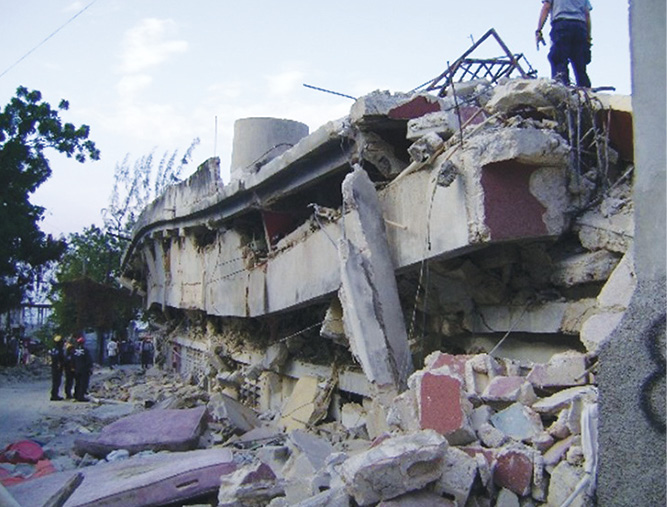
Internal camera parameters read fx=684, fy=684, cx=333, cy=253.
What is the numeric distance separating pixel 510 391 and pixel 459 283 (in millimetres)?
1528

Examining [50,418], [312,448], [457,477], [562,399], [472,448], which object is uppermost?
[562,399]

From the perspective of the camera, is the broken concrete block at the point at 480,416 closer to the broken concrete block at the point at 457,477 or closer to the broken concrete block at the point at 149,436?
the broken concrete block at the point at 457,477

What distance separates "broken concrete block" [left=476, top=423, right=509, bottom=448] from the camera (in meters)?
3.66

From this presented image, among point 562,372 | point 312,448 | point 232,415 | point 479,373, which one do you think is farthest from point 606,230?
point 232,415

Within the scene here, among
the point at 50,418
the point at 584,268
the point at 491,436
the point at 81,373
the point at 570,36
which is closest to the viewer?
the point at 491,436

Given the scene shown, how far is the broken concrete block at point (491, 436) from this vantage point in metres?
3.66

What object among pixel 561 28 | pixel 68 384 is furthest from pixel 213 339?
pixel 561 28

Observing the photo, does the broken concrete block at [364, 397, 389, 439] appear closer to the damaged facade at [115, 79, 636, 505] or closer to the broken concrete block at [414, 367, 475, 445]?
the damaged facade at [115, 79, 636, 505]

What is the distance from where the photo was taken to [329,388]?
7512 millimetres

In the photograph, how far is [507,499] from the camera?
3.35 m

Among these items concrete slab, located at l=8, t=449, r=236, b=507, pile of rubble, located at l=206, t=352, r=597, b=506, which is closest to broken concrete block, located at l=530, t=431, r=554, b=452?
pile of rubble, located at l=206, t=352, r=597, b=506

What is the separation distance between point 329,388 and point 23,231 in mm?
16674

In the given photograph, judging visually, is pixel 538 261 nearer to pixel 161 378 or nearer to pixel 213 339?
pixel 213 339

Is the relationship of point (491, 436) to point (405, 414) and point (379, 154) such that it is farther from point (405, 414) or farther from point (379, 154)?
point (379, 154)
